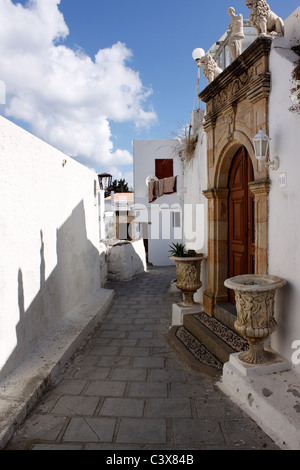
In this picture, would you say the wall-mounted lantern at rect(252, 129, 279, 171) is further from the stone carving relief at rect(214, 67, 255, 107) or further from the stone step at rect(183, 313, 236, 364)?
the stone step at rect(183, 313, 236, 364)

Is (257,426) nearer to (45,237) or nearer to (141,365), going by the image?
(141,365)

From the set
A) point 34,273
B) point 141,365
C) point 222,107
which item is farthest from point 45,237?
point 222,107

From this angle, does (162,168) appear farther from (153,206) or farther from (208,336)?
(208,336)

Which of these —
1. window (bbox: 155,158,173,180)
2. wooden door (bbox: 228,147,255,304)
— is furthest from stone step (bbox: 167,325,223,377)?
window (bbox: 155,158,173,180)

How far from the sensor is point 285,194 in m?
3.45

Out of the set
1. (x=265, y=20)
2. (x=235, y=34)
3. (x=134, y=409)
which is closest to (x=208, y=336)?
(x=134, y=409)

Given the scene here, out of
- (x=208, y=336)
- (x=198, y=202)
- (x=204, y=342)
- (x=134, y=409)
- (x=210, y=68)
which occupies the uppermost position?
(x=210, y=68)

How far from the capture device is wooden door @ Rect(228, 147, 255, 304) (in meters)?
4.75

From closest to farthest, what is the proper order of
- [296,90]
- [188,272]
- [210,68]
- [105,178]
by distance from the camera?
[296,90] → [210,68] → [188,272] → [105,178]

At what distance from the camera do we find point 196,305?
5879 millimetres

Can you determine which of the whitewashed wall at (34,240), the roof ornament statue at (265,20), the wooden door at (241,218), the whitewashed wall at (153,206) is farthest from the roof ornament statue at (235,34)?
the whitewashed wall at (153,206)

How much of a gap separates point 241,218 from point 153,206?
12.0 meters

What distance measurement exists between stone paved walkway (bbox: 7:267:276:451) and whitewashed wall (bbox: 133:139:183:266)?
11585mm

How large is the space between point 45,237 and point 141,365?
2213 millimetres
